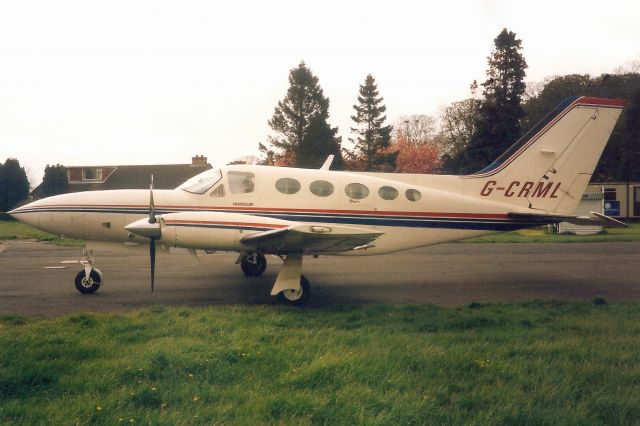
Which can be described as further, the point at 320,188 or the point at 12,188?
the point at 12,188

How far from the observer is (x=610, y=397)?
4863 mm

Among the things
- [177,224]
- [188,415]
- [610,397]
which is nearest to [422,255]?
[177,224]

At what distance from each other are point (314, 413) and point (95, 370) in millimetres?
2497

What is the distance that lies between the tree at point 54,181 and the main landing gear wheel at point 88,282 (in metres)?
5.85

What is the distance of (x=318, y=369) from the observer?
5.50 m

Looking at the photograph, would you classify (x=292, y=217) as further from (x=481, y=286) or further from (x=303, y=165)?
(x=303, y=165)

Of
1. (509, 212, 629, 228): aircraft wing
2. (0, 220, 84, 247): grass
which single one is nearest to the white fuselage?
(509, 212, 629, 228): aircraft wing

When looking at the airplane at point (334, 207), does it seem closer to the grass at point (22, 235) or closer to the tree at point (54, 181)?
the tree at point (54, 181)

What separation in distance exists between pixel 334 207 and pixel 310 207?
1.68 feet

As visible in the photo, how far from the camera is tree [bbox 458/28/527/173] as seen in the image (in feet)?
114

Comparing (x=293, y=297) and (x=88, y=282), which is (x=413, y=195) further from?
(x=88, y=282)

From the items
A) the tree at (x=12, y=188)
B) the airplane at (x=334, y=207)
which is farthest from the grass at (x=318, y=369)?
the tree at (x=12, y=188)

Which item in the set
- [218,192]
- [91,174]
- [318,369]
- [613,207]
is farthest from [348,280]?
[613,207]

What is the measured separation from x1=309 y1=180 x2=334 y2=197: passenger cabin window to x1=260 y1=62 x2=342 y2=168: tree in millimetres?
17321
